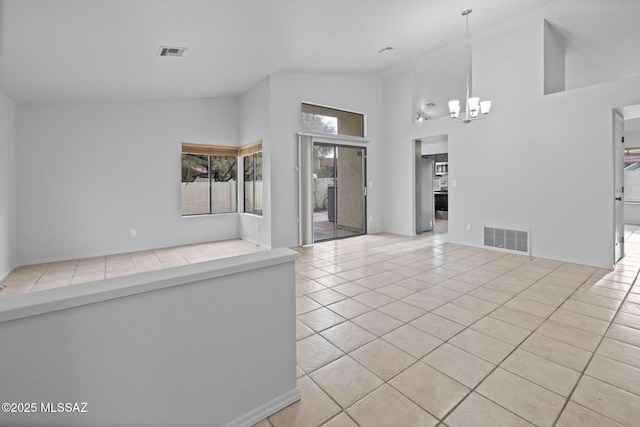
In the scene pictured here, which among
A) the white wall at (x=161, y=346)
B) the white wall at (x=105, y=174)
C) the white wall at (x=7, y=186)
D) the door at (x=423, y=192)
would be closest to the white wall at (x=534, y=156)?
the door at (x=423, y=192)

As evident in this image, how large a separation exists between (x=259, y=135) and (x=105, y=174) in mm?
2791

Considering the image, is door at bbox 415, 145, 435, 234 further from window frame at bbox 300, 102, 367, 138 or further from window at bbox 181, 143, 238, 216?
window at bbox 181, 143, 238, 216

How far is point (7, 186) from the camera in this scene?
4.40 metres

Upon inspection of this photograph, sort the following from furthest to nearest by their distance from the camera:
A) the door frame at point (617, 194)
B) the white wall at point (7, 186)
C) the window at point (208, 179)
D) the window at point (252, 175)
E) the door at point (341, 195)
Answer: the door at point (341, 195), the window at point (208, 179), the window at point (252, 175), the white wall at point (7, 186), the door frame at point (617, 194)

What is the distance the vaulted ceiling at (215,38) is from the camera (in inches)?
112

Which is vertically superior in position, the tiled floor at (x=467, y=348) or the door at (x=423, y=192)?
the door at (x=423, y=192)

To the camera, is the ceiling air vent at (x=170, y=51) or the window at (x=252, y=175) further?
the window at (x=252, y=175)

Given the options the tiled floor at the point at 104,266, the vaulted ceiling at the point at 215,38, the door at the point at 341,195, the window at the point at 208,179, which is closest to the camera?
the vaulted ceiling at the point at 215,38

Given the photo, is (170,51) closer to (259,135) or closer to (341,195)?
(259,135)

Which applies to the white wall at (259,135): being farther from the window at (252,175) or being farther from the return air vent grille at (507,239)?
the return air vent grille at (507,239)

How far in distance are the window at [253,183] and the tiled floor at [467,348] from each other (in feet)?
8.47

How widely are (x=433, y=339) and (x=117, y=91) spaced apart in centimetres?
569

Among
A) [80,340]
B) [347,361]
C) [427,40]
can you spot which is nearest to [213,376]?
[80,340]

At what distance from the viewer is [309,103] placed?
6000 mm
